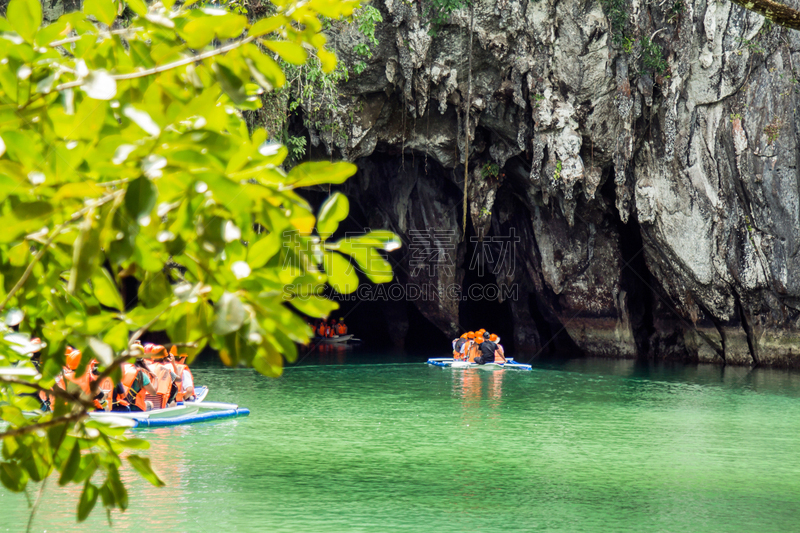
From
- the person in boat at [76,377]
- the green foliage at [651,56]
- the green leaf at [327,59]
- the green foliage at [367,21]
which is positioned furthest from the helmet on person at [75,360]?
the green foliage at [651,56]

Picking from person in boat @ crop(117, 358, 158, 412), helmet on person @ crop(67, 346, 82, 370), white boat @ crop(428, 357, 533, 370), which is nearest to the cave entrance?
white boat @ crop(428, 357, 533, 370)

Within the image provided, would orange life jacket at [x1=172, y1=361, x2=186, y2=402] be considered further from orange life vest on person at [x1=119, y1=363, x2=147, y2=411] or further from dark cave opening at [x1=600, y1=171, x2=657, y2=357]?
dark cave opening at [x1=600, y1=171, x2=657, y2=357]

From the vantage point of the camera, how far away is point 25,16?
45.9 inches

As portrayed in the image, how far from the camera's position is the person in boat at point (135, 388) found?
805 centimetres

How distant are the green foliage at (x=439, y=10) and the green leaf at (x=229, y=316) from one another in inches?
496

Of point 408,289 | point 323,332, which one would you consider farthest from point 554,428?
point 323,332

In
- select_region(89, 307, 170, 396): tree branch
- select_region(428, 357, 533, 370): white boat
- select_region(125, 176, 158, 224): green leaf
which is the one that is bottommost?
select_region(428, 357, 533, 370): white boat

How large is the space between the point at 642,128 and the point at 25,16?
14439 millimetres

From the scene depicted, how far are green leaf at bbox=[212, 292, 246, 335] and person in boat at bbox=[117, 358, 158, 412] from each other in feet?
24.8

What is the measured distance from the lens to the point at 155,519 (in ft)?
15.5

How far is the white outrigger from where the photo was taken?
7.75 meters

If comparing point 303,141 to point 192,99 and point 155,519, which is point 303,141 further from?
point 192,99

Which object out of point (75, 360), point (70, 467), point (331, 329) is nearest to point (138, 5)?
point (70, 467)

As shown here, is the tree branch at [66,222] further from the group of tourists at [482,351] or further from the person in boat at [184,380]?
the group of tourists at [482,351]
